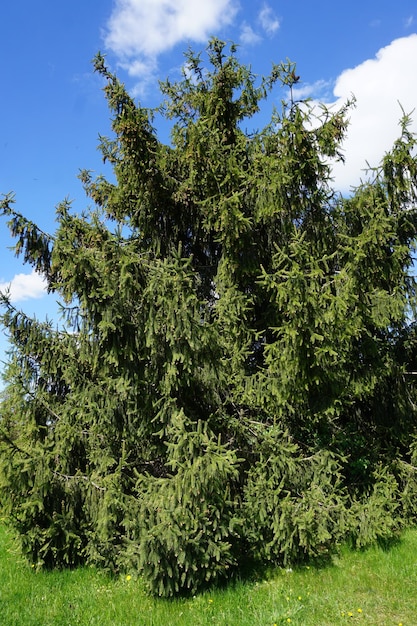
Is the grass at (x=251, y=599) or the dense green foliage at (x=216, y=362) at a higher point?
the dense green foliage at (x=216, y=362)

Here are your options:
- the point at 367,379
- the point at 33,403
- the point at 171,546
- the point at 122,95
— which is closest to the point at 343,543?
A: the point at 367,379

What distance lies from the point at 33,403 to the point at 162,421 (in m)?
2.24

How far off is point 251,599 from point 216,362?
2.62m

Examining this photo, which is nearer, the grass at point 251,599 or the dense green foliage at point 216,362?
the grass at point 251,599

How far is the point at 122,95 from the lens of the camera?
238 inches

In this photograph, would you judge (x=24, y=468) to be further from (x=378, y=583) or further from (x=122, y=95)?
(x=122, y=95)

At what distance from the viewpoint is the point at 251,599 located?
496cm

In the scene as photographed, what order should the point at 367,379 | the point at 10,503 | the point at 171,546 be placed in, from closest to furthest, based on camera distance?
1. the point at 171,546
2. the point at 10,503
3. the point at 367,379

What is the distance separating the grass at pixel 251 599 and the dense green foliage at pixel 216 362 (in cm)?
27

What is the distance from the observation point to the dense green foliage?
5070 mm

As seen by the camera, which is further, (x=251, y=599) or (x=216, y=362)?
(x=216, y=362)

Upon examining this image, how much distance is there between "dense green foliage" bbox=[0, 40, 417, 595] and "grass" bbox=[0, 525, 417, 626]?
0.27m

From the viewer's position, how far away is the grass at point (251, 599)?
4.63 metres

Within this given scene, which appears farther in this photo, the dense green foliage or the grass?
the dense green foliage
